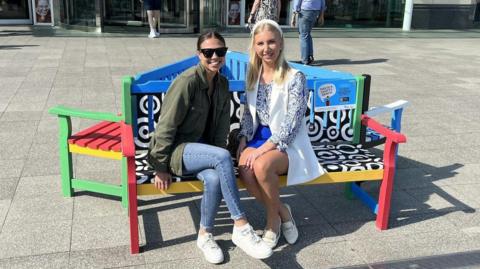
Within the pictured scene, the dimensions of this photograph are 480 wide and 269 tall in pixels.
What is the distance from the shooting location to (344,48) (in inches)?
504

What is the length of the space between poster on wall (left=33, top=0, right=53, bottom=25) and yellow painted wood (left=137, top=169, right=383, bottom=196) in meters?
13.8

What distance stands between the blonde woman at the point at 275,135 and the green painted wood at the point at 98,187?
1.01 m

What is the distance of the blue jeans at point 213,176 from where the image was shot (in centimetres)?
308

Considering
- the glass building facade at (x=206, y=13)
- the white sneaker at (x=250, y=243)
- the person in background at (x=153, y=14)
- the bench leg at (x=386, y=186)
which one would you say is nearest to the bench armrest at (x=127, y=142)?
the white sneaker at (x=250, y=243)

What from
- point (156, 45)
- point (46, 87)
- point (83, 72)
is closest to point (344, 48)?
point (156, 45)

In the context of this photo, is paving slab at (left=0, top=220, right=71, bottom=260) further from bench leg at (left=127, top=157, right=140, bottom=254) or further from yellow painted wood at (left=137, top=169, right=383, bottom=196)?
yellow painted wood at (left=137, top=169, right=383, bottom=196)

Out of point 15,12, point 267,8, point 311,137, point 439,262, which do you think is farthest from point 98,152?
point 15,12

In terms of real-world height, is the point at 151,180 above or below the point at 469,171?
above

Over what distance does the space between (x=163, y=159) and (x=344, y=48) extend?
34.1ft

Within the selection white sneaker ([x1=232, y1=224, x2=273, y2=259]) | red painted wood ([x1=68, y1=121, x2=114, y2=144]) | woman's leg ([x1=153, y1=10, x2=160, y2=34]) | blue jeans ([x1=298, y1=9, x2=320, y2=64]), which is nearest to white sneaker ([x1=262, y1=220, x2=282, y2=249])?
white sneaker ([x1=232, y1=224, x2=273, y2=259])

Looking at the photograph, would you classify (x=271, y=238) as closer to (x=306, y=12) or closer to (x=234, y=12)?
(x=306, y=12)

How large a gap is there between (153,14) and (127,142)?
10651 mm

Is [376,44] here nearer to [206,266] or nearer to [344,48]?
[344,48]

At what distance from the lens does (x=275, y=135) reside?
3.31m
